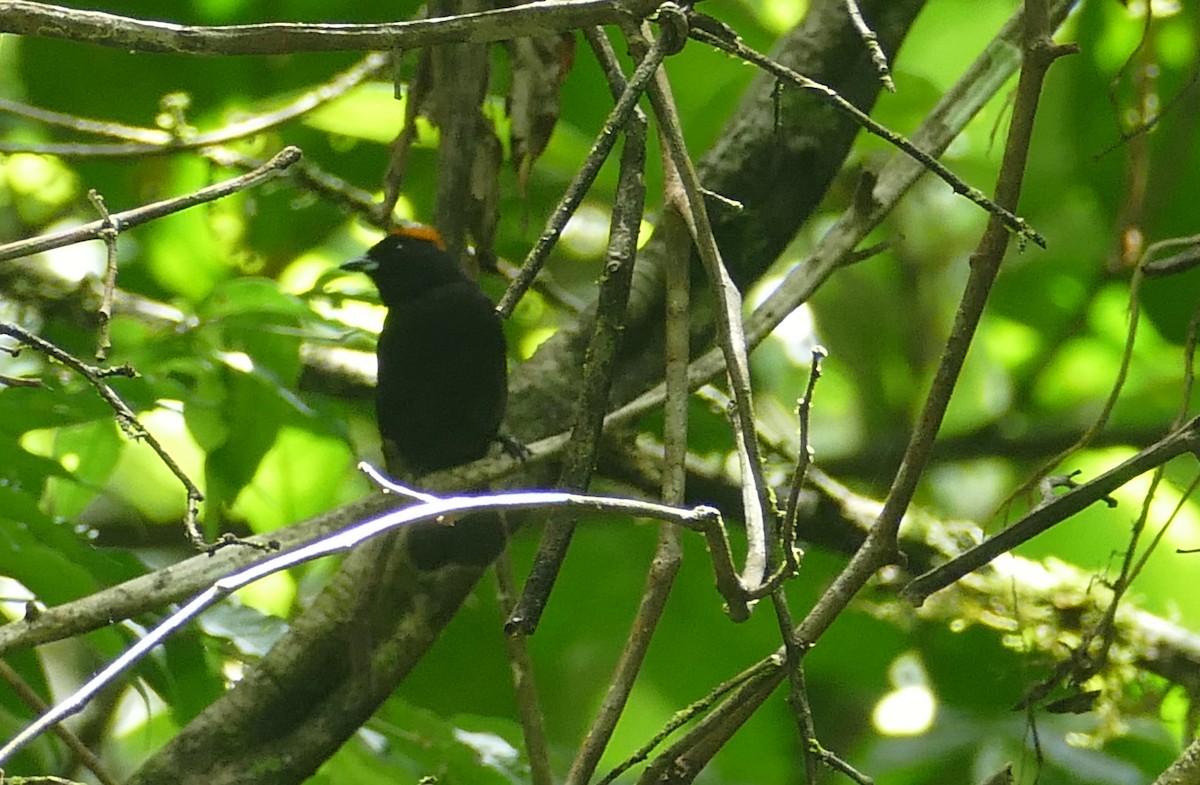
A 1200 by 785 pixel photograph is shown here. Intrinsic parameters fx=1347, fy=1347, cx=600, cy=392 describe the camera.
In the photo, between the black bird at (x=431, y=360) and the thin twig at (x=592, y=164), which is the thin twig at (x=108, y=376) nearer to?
the thin twig at (x=592, y=164)

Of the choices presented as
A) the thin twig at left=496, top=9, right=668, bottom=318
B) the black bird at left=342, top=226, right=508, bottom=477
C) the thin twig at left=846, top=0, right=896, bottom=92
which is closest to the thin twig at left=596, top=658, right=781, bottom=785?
the thin twig at left=496, top=9, right=668, bottom=318

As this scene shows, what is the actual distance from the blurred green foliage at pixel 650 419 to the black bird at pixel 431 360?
178mm

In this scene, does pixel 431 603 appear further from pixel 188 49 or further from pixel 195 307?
pixel 188 49

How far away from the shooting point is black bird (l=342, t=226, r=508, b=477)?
3070 millimetres

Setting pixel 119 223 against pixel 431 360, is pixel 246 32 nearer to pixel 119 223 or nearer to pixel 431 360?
pixel 119 223

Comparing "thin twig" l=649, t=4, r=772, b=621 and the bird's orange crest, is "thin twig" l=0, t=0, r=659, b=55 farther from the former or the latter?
the bird's orange crest

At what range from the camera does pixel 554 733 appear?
3.72 m

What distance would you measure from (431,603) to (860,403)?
2203 millimetres

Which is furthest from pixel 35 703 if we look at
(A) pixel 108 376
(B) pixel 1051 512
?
(B) pixel 1051 512

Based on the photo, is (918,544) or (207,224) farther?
(207,224)

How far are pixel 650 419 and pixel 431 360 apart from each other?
1.86 feet

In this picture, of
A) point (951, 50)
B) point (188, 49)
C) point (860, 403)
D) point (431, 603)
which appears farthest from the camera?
point (860, 403)

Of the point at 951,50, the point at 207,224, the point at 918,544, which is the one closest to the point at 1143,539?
the point at 918,544

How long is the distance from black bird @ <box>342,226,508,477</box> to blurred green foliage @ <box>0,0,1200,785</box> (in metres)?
0.18
